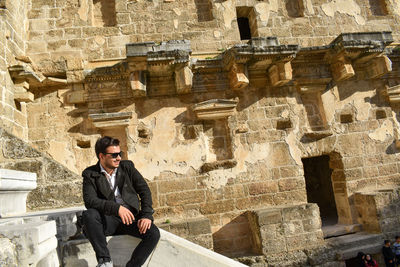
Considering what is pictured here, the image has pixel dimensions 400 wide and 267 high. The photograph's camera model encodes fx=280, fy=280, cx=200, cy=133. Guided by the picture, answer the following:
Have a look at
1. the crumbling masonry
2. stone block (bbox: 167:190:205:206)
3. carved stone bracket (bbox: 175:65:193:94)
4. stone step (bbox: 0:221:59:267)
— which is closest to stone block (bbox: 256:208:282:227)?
the crumbling masonry

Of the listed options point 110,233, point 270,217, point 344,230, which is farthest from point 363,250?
point 110,233

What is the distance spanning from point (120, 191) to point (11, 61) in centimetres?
384

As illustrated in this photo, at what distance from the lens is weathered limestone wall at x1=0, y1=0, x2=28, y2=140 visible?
4.45m

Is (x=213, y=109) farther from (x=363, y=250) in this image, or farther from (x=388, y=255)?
(x=388, y=255)

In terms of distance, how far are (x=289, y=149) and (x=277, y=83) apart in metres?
1.36

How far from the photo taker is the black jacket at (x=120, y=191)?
223 cm

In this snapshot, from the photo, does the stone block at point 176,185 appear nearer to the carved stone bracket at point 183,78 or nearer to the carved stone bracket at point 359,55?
the carved stone bracket at point 183,78

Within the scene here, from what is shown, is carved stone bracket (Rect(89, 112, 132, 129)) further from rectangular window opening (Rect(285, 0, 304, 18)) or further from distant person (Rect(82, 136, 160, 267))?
rectangular window opening (Rect(285, 0, 304, 18))

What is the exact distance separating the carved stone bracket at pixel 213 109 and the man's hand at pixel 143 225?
11.2 feet

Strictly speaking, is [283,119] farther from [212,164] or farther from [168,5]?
[168,5]

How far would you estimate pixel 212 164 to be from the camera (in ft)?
17.7

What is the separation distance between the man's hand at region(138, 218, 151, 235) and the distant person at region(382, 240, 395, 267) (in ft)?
16.6

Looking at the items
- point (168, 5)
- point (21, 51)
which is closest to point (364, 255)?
point (168, 5)

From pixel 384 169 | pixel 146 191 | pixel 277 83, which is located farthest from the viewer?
pixel 384 169
